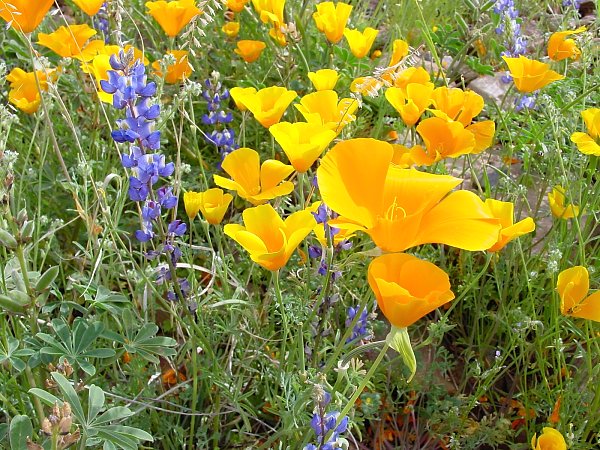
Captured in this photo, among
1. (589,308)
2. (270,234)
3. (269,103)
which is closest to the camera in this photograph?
(270,234)

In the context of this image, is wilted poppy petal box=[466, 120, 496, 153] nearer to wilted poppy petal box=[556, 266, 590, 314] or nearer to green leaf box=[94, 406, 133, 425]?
wilted poppy petal box=[556, 266, 590, 314]

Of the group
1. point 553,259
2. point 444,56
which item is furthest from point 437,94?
point 444,56

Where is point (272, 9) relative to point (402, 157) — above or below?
above

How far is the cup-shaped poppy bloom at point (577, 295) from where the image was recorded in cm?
170

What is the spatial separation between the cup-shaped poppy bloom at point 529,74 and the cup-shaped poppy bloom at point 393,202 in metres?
0.90

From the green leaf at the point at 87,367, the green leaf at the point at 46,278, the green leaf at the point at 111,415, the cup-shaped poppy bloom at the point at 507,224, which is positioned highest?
the cup-shaped poppy bloom at the point at 507,224

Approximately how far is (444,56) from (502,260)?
1.56 m

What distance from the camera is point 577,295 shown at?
1.73 metres

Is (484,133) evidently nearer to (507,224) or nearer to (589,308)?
(507,224)

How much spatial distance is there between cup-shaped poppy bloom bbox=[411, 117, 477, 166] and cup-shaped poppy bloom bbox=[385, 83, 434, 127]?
0.37 feet

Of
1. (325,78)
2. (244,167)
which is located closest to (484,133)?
(325,78)

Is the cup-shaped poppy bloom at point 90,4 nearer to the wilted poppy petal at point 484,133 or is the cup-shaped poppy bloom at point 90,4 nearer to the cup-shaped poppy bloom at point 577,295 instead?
the wilted poppy petal at point 484,133

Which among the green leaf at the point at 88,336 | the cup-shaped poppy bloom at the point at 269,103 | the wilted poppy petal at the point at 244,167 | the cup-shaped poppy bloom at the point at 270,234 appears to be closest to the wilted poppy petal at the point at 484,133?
the cup-shaped poppy bloom at the point at 269,103

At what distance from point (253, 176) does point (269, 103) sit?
0.96ft
